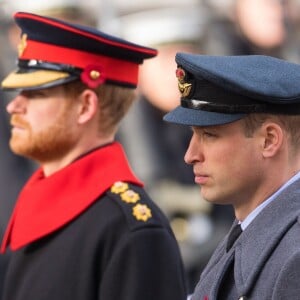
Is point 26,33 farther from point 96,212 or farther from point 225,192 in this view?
point 225,192

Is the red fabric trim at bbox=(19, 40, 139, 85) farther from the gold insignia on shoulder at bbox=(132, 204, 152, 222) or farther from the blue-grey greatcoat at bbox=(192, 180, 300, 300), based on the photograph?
the blue-grey greatcoat at bbox=(192, 180, 300, 300)

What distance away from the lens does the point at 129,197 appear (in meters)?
4.43

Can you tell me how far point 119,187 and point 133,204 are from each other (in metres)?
0.09

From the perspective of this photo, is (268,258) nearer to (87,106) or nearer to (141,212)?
(141,212)

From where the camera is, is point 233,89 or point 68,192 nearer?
point 233,89

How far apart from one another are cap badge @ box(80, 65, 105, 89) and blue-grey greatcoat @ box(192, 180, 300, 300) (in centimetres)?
112

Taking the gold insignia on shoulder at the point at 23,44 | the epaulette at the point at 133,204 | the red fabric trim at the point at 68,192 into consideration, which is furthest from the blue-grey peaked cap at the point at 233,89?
the gold insignia on shoulder at the point at 23,44

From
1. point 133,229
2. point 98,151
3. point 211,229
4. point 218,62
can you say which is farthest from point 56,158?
point 211,229

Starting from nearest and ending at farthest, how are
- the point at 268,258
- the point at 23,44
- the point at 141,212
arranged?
the point at 268,258, the point at 141,212, the point at 23,44

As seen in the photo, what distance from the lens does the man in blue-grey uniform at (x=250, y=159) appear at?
3.47 meters

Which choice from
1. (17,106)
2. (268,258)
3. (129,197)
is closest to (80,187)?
(129,197)

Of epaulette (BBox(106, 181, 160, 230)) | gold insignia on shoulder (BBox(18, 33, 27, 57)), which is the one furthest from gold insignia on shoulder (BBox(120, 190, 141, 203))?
gold insignia on shoulder (BBox(18, 33, 27, 57))

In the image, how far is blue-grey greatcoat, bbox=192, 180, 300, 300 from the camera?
10.9 ft

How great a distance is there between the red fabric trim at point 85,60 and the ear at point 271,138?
1211mm
